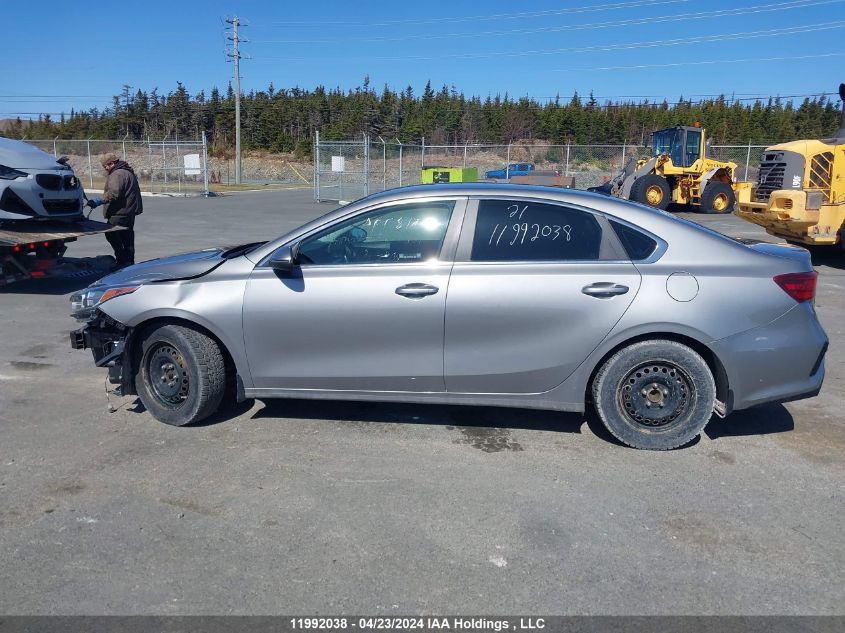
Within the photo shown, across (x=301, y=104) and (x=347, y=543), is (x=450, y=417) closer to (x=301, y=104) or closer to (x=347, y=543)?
(x=347, y=543)

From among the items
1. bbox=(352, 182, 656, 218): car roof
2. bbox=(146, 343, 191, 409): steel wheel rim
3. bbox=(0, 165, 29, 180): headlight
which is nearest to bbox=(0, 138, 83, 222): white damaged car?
bbox=(0, 165, 29, 180): headlight

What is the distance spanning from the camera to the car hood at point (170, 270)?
4.76m

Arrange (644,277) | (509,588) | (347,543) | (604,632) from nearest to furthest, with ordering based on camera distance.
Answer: (604,632), (509,588), (347,543), (644,277)

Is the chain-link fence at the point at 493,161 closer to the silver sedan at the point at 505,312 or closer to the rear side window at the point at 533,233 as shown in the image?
the silver sedan at the point at 505,312

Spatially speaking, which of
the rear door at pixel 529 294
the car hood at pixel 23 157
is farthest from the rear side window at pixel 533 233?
the car hood at pixel 23 157

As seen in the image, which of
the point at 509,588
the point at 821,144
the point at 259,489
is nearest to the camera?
the point at 509,588

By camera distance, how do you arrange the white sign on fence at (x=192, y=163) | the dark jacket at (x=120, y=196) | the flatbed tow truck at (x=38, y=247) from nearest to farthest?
1. the flatbed tow truck at (x=38, y=247)
2. the dark jacket at (x=120, y=196)
3. the white sign on fence at (x=192, y=163)

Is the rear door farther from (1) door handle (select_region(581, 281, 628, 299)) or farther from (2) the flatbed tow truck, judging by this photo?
(2) the flatbed tow truck

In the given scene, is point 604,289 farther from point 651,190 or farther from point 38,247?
point 651,190

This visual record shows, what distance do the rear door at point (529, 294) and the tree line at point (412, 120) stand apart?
57.0 metres

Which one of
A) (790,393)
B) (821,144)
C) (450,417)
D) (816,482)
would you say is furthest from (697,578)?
(821,144)

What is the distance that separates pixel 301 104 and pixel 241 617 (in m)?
81.8

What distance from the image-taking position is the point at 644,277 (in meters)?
4.33

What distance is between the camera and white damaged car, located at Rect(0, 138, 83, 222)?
941 centimetres
